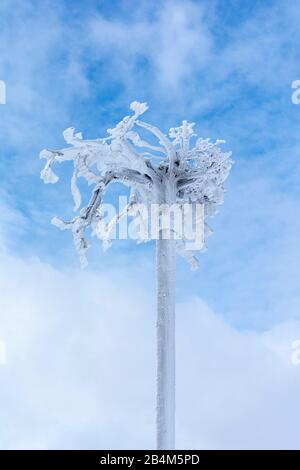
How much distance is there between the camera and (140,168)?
24.9ft

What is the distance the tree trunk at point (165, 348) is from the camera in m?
6.71

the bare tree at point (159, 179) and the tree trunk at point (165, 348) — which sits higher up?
the bare tree at point (159, 179)

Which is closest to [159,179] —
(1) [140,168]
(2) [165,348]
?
(1) [140,168]

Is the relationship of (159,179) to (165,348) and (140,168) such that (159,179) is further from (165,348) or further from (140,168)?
(165,348)

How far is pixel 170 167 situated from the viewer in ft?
25.2

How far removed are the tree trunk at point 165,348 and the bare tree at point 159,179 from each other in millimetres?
12

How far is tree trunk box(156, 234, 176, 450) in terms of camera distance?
671 cm

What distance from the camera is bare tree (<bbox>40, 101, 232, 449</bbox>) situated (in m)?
7.18

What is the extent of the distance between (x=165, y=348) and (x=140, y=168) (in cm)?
236

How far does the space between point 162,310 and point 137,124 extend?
2.41 meters

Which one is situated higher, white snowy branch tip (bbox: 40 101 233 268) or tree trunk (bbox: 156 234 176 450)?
white snowy branch tip (bbox: 40 101 233 268)

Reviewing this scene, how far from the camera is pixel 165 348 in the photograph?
22.7 feet

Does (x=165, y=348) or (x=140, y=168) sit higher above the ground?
(x=140, y=168)
